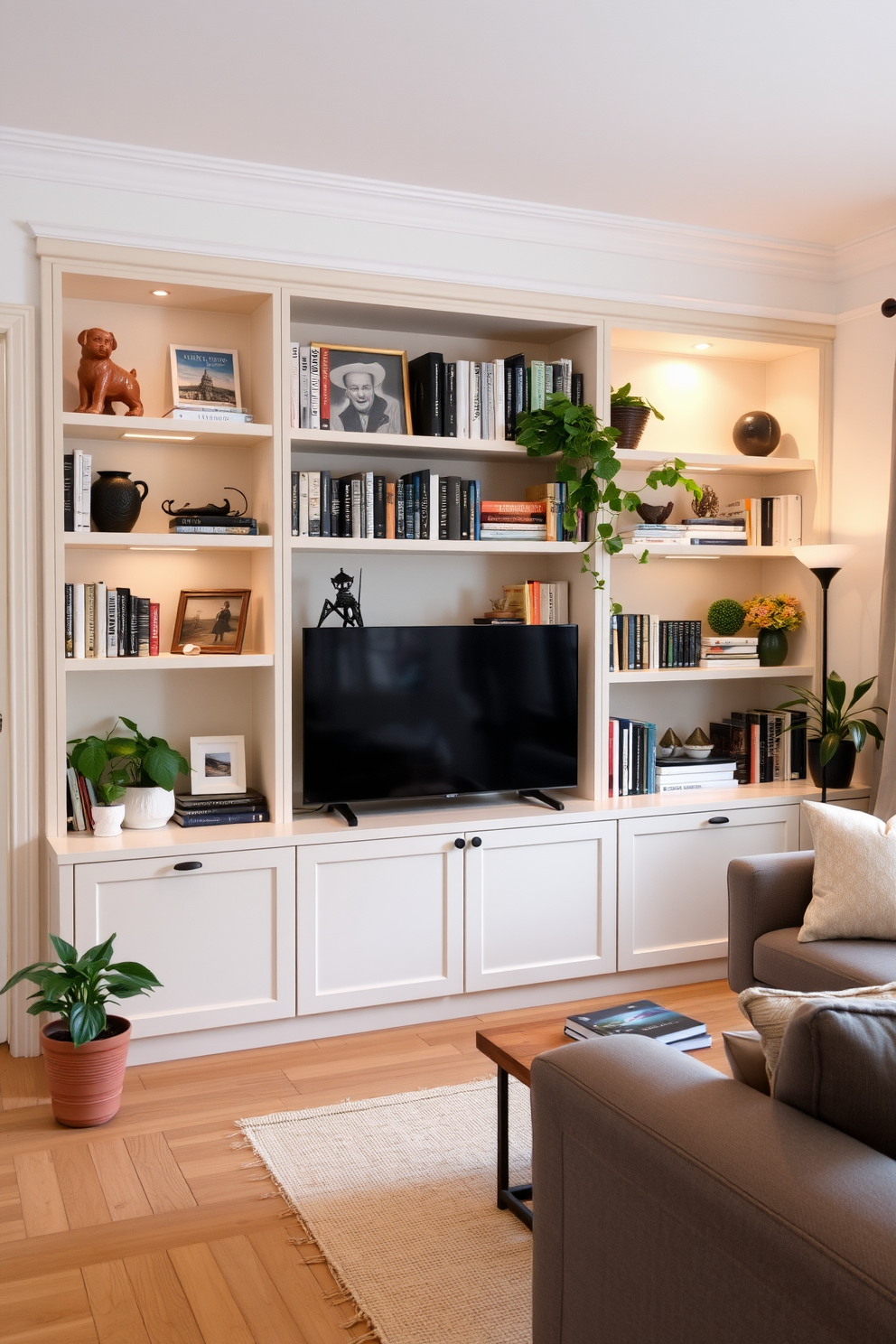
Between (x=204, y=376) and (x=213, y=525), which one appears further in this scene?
(x=204, y=376)

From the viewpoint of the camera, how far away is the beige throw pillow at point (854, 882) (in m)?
2.99

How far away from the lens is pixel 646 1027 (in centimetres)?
250

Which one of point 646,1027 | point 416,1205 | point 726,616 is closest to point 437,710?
point 726,616

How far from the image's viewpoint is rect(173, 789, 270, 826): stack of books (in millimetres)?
3592

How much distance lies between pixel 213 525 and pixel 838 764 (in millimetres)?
2432

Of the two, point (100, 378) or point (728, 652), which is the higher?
point (100, 378)

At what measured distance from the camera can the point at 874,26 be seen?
2684 mm

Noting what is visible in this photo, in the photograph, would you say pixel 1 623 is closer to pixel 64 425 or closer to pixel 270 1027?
pixel 64 425

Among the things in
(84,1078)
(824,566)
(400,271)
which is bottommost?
(84,1078)

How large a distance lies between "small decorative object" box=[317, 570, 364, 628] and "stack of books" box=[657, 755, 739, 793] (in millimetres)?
1306

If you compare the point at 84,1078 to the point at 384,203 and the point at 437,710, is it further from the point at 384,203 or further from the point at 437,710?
the point at 384,203

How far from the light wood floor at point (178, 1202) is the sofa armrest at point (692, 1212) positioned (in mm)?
714

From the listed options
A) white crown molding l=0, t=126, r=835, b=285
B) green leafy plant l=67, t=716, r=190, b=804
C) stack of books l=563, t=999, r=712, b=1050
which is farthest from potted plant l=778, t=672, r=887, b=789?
green leafy plant l=67, t=716, r=190, b=804

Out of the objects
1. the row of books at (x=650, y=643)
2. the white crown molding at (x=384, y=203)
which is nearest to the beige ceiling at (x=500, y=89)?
the white crown molding at (x=384, y=203)
